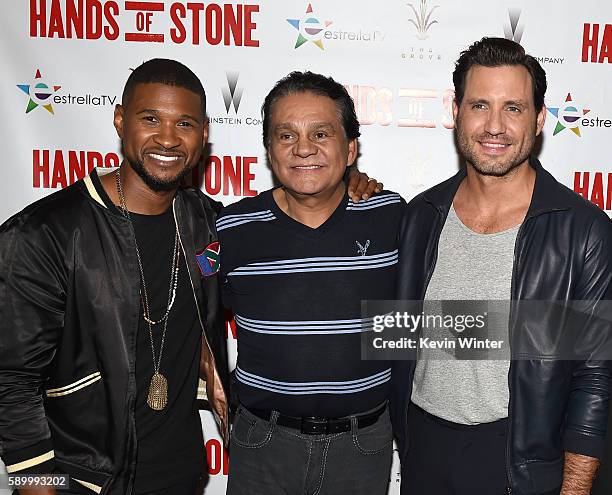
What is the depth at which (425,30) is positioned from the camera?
9.71 ft

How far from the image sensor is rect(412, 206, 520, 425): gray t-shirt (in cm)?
188

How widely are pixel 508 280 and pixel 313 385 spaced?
713mm

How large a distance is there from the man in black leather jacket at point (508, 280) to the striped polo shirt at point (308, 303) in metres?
0.13

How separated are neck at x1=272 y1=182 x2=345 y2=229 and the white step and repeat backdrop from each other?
3.13ft

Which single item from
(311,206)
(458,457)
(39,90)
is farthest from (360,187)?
(39,90)

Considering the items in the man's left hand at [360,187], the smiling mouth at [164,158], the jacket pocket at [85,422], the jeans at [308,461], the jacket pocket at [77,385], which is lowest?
the jeans at [308,461]

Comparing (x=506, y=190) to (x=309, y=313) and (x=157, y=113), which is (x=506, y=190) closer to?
(x=309, y=313)

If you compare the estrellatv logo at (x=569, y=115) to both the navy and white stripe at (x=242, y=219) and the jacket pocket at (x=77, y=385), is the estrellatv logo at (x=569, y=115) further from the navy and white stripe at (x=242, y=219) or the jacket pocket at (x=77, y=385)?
the jacket pocket at (x=77, y=385)

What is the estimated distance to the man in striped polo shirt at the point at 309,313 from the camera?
1.99 metres

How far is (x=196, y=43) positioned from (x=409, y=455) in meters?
2.12

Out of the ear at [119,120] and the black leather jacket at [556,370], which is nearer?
the black leather jacket at [556,370]

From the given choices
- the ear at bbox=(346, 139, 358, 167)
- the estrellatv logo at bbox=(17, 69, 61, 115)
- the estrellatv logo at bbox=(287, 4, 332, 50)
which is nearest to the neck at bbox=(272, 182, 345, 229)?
the ear at bbox=(346, 139, 358, 167)

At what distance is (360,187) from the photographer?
2229 mm

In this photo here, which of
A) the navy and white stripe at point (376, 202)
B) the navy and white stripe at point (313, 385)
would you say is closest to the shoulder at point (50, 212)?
the navy and white stripe at point (313, 385)
